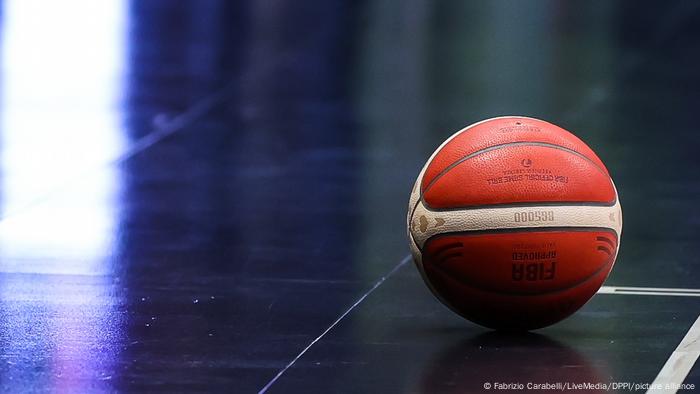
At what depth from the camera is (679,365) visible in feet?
16.3

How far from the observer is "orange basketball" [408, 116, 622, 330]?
5.27m

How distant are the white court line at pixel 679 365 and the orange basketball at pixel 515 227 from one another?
15.8 inches

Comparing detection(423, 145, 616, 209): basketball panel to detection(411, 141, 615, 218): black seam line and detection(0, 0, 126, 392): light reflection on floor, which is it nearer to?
detection(411, 141, 615, 218): black seam line

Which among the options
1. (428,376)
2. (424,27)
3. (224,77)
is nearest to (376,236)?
(428,376)

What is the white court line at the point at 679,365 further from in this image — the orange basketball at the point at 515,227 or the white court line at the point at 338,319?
the white court line at the point at 338,319

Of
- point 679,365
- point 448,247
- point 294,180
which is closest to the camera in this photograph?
point 679,365

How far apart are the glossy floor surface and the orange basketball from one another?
189mm

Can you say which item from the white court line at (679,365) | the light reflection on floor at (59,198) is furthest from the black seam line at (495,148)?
the light reflection on floor at (59,198)

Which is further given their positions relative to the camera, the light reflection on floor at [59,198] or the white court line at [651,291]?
the white court line at [651,291]

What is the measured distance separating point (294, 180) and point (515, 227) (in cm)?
392

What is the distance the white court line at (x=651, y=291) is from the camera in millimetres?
6156

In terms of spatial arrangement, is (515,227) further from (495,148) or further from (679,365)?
(679,365)

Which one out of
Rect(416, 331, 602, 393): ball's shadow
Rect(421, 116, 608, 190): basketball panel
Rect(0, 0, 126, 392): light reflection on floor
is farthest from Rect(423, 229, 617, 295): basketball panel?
Rect(0, 0, 126, 392): light reflection on floor

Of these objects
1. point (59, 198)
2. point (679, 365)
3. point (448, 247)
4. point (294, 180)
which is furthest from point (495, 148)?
point (59, 198)
